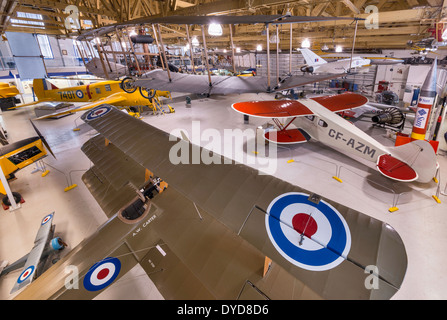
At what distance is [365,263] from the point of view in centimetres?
138

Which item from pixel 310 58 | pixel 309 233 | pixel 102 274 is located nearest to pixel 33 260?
pixel 102 274

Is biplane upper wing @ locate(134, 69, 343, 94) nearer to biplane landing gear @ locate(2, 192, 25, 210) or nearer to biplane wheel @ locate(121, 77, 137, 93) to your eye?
biplane wheel @ locate(121, 77, 137, 93)

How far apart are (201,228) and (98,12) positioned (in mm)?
10711

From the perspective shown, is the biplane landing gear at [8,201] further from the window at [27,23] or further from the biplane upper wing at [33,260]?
the window at [27,23]

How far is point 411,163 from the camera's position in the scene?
4641mm

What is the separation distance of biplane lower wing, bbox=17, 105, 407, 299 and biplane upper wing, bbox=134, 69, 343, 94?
386 cm

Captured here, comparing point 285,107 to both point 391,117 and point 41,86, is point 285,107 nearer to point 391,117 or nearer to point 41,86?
point 391,117

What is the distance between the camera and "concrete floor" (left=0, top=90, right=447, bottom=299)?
3.12 meters

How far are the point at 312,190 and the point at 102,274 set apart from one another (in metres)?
4.61

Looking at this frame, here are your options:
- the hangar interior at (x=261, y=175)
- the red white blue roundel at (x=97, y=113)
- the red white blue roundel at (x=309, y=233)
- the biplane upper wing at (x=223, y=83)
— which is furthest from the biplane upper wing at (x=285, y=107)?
the red white blue roundel at (x=309, y=233)

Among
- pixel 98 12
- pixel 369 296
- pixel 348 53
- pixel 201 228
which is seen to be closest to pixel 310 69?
pixel 348 53

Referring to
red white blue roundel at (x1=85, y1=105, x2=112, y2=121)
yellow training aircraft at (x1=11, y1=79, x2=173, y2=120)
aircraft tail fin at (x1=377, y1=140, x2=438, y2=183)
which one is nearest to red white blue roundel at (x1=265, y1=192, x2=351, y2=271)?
aircraft tail fin at (x1=377, y1=140, x2=438, y2=183)

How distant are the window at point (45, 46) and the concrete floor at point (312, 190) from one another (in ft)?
64.6

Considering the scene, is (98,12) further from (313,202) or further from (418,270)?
(418,270)
